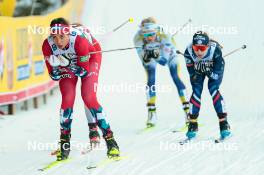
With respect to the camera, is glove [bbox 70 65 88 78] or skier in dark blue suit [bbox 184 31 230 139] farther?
skier in dark blue suit [bbox 184 31 230 139]

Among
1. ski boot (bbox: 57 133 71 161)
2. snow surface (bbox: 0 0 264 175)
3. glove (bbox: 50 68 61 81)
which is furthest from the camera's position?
ski boot (bbox: 57 133 71 161)


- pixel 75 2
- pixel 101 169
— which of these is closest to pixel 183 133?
pixel 101 169

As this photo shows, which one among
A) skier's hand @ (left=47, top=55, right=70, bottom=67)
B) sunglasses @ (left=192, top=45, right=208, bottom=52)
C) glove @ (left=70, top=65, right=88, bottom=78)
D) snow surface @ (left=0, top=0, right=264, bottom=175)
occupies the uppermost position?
sunglasses @ (left=192, top=45, right=208, bottom=52)

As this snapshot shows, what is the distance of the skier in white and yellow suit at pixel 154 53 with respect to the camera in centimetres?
1103

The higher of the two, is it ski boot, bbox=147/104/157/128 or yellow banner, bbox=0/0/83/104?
yellow banner, bbox=0/0/83/104

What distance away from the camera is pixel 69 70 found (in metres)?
8.71

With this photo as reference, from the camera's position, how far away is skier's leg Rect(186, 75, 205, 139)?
9445mm

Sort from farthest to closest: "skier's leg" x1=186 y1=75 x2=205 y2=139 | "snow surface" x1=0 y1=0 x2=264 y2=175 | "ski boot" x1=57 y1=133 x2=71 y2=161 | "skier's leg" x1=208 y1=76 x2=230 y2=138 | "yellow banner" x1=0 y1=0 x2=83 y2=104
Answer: "yellow banner" x1=0 y1=0 x2=83 y2=104, "skier's leg" x1=186 y1=75 x2=205 y2=139, "skier's leg" x1=208 y1=76 x2=230 y2=138, "ski boot" x1=57 y1=133 x2=71 y2=161, "snow surface" x1=0 y1=0 x2=264 y2=175

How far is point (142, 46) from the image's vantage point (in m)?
11.1

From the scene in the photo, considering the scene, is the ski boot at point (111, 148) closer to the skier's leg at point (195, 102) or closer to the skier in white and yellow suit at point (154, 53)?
the skier's leg at point (195, 102)

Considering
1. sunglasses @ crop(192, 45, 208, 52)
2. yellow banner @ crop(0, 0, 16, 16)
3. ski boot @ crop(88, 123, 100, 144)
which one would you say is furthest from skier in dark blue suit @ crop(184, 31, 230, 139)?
yellow banner @ crop(0, 0, 16, 16)

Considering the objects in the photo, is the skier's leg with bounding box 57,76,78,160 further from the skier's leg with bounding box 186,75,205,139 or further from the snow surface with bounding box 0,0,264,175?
the skier's leg with bounding box 186,75,205,139

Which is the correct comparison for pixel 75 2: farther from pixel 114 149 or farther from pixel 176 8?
pixel 114 149

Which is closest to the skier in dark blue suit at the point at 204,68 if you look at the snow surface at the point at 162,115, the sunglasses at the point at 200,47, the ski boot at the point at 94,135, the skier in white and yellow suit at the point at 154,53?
the sunglasses at the point at 200,47
